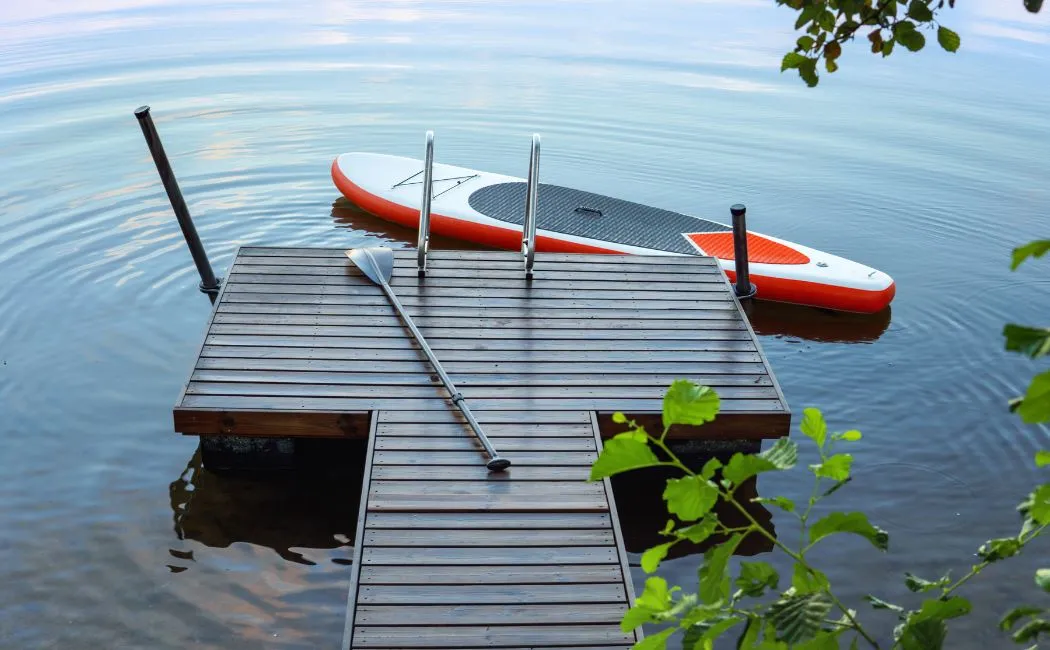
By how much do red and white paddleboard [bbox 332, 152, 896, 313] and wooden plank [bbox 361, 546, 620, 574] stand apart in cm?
425

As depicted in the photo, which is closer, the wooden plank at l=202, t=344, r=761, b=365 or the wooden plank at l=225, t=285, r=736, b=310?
the wooden plank at l=202, t=344, r=761, b=365

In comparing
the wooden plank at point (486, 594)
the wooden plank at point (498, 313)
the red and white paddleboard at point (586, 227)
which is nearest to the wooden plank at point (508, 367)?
the wooden plank at point (498, 313)

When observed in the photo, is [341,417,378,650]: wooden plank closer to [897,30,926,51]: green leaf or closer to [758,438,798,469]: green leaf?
[758,438,798,469]: green leaf

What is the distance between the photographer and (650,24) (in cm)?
2323

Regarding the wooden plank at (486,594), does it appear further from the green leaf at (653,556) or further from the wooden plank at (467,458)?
the green leaf at (653,556)

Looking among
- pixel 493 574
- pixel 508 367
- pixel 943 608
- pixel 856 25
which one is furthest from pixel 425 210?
pixel 943 608

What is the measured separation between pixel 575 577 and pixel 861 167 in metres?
9.69

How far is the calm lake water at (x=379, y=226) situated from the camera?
4949mm

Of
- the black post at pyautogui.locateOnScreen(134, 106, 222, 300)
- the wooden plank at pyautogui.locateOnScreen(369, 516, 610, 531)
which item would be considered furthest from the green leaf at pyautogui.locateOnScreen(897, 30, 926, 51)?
the black post at pyautogui.locateOnScreen(134, 106, 222, 300)

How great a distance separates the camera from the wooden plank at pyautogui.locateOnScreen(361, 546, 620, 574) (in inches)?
158

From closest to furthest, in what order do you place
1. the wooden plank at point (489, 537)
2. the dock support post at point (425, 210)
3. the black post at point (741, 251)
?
the wooden plank at point (489, 537) < the dock support post at point (425, 210) < the black post at point (741, 251)

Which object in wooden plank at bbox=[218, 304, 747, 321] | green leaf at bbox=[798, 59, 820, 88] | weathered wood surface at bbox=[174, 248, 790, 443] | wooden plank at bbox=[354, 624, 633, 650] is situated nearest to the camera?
green leaf at bbox=[798, 59, 820, 88]

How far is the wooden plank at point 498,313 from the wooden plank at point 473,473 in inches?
56.3

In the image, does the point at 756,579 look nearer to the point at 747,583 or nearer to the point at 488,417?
the point at 747,583
